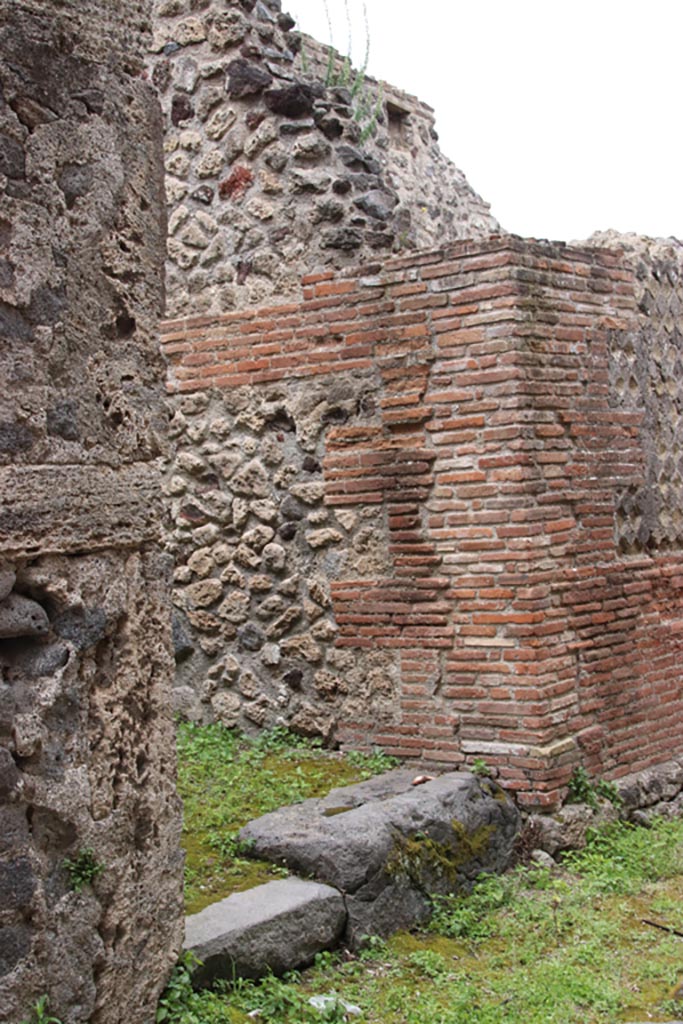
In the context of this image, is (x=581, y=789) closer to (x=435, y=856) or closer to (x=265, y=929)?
(x=435, y=856)

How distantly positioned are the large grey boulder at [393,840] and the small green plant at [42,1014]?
160 cm

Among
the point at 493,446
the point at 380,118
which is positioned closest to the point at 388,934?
the point at 493,446

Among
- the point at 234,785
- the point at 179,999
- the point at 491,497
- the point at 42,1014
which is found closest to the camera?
the point at 42,1014

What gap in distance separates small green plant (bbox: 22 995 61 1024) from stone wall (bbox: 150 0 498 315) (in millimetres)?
4034

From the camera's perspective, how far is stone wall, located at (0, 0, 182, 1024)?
2844mm

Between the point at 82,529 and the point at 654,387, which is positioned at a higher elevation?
the point at 654,387

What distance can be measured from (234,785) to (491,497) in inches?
70.6

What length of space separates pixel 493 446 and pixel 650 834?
205 cm

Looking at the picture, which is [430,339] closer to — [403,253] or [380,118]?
[403,253]

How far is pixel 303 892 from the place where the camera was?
4141 mm

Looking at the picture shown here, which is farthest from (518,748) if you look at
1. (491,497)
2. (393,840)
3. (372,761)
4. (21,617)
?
(21,617)

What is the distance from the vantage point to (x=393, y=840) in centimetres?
455

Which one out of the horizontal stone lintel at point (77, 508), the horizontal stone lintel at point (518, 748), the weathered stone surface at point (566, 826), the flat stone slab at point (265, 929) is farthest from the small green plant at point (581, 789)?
the horizontal stone lintel at point (77, 508)

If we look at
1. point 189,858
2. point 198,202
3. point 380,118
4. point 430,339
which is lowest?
point 189,858
